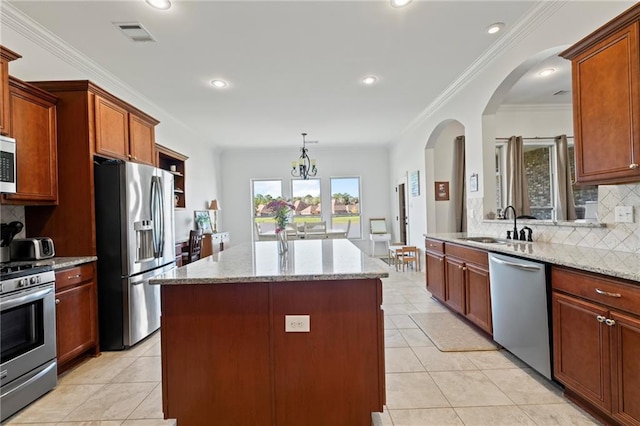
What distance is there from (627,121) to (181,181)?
566 cm

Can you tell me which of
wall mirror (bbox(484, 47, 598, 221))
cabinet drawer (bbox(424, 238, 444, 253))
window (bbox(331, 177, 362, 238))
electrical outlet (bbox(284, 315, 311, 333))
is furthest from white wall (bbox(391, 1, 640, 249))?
electrical outlet (bbox(284, 315, 311, 333))

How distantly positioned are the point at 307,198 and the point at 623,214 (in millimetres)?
6855

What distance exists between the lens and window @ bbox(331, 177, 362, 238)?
8.52 m

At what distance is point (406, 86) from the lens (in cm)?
428

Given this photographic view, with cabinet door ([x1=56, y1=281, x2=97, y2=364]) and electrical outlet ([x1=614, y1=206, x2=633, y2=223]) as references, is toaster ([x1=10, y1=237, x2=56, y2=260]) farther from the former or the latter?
electrical outlet ([x1=614, y1=206, x2=633, y2=223])

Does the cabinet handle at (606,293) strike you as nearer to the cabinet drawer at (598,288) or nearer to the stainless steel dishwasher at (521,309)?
the cabinet drawer at (598,288)

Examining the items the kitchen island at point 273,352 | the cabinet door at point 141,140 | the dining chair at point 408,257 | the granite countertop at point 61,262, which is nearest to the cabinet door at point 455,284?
the kitchen island at point 273,352

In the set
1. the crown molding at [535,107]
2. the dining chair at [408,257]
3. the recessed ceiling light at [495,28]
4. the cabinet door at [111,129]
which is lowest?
the dining chair at [408,257]

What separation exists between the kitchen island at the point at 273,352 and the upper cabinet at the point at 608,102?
1653 millimetres

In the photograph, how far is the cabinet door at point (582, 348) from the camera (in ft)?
5.44

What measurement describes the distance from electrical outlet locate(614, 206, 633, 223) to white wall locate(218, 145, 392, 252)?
21.0ft

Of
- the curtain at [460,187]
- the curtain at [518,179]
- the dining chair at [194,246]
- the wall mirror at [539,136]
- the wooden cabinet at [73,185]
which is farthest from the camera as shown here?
the curtain at [460,187]

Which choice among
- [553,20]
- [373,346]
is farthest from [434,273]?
[553,20]

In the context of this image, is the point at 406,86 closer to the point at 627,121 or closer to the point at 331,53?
the point at 331,53
